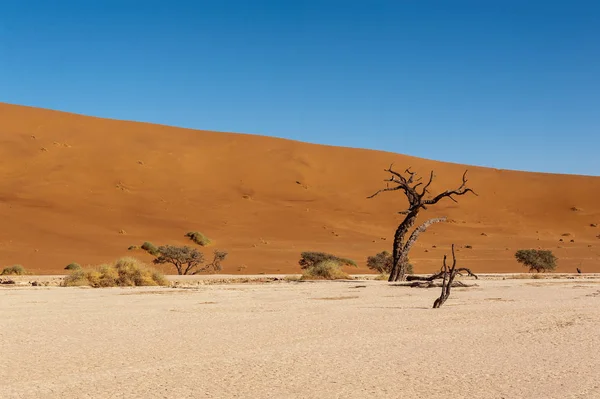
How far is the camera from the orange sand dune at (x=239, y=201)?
4344cm

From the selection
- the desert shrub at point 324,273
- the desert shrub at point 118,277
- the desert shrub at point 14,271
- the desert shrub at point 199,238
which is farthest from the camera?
the desert shrub at point 199,238

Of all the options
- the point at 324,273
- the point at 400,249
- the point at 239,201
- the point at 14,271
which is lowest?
the point at 14,271

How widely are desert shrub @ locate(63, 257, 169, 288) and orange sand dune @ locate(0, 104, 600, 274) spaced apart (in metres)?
10.6

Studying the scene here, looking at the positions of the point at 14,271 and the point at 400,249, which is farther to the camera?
the point at 14,271

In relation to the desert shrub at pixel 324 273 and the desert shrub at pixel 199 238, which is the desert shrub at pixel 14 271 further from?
the desert shrub at pixel 199 238

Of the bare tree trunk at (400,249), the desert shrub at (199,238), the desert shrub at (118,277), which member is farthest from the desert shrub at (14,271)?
the bare tree trunk at (400,249)

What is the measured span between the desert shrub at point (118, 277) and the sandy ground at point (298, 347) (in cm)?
477

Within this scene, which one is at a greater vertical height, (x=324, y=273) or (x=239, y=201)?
(x=239, y=201)

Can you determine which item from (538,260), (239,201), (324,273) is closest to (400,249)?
(324,273)

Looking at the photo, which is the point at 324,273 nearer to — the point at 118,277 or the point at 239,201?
the point at 118,277

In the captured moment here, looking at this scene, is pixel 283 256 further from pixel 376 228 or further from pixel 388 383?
pixel 388 383

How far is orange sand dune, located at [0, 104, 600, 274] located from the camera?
1710 inches

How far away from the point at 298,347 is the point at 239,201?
5084 cm

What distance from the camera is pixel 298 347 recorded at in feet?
34.8
